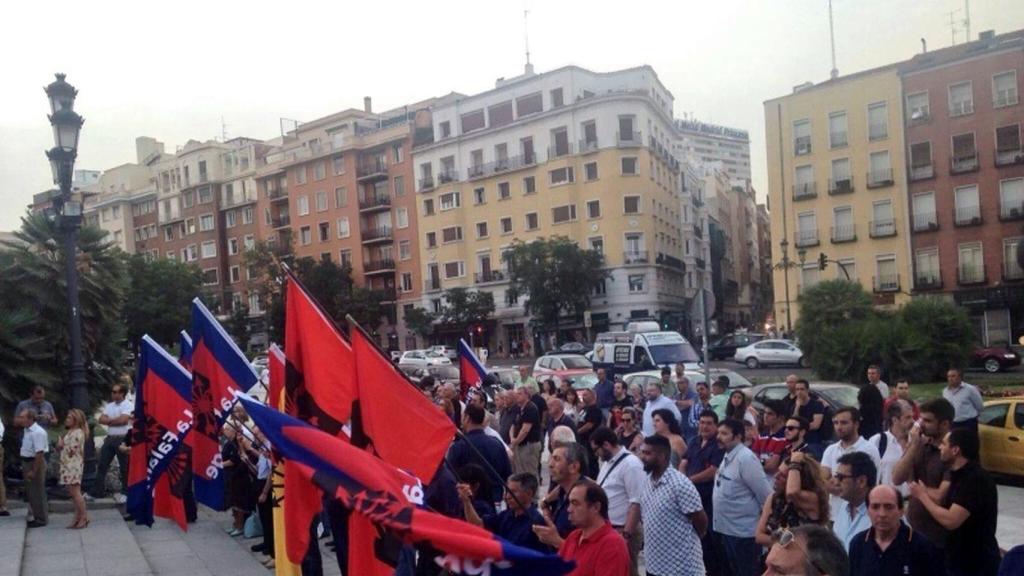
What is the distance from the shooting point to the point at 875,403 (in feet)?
32.2

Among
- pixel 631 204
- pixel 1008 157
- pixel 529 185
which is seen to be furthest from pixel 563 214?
pixel 1008 157

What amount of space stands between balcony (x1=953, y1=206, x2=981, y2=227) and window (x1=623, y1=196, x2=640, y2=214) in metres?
19.7

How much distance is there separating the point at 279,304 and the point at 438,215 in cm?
1323

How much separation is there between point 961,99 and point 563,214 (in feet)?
82.4

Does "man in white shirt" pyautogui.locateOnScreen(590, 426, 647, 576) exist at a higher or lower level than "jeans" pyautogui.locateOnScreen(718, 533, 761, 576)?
higher

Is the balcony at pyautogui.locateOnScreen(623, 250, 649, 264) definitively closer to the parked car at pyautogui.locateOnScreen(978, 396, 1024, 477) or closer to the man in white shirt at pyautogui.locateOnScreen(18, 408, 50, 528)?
the parked car at pyautogui.locateOnScreen(978, 396, 1024, 477)

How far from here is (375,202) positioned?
72812 mm

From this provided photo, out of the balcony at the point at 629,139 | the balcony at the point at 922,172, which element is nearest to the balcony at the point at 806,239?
the balcony at the point at 922,172

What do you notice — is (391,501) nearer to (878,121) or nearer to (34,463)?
(34,463)

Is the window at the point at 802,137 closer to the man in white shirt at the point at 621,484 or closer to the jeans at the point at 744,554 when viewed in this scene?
the man in white shirt at the point at 621,484

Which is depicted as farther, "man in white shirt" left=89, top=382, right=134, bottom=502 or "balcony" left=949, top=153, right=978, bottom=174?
"balcony" left=949, top=153, right=978, bottom=174

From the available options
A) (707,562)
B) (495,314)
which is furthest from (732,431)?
(495,314)

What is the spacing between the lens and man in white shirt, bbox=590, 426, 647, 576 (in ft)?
21.8

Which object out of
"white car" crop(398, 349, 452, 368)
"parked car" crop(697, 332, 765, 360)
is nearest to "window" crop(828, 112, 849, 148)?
"parked car" crop(697, 332, 765, 360)
